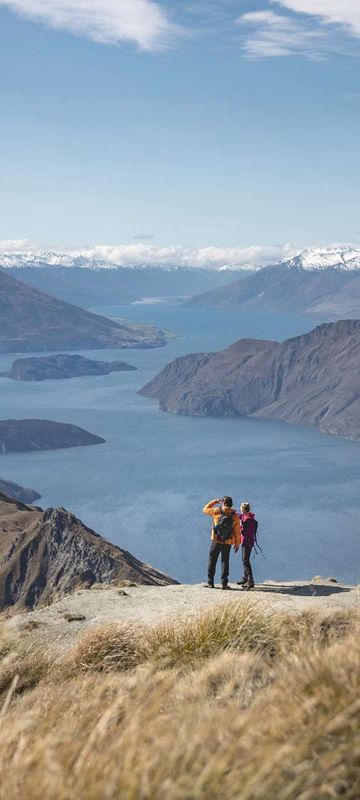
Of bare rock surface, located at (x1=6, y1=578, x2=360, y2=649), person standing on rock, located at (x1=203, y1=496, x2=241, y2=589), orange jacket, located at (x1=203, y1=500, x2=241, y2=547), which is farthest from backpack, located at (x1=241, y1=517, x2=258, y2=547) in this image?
bare rock surface, located at (x1=6, y1=578, x2=360, y2=649)

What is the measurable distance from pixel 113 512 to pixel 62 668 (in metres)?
163

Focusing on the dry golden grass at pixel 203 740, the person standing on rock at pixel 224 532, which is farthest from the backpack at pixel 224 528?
the dry golden grass at pixel 203 740

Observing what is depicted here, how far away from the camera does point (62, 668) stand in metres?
9.65

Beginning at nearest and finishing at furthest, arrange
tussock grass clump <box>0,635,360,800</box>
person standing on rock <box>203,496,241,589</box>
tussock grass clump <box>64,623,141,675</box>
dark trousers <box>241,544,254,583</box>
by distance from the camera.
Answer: tussock grass clump <box>0,635,360,800</box>, tussock grass clump <box>64,623,141,675</box>, person standing on rock <box>203,496,241,589</box>, dark trousers <box>241,544,254,583</box>

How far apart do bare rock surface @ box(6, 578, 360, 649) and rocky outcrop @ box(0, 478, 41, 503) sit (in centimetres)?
15652

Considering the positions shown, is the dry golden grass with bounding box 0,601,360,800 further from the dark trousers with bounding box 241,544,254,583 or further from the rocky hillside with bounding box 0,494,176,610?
the rocky hillside with bounding box 0,494,176,610

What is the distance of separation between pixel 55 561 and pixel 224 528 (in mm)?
63069

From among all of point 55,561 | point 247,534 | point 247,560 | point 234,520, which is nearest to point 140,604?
point 234,520

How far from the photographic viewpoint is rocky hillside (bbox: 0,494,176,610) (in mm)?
74812

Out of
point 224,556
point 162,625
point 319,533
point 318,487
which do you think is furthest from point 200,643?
point 318,487

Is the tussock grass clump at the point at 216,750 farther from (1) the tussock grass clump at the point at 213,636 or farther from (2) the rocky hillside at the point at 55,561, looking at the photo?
(2) the rocky hillside at the point at 55,561

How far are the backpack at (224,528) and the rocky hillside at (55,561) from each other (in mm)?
54270

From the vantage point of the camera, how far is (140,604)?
1720 cm

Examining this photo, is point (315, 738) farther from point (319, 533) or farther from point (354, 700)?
point (319, 533)
